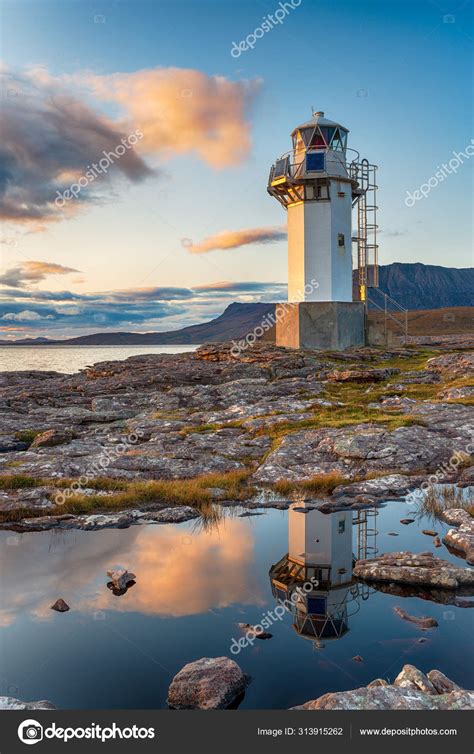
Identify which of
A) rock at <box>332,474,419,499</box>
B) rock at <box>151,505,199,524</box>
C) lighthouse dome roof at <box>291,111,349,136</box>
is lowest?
rock at <box>151,505,199,524</box>

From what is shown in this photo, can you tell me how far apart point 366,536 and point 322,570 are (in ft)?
7.00

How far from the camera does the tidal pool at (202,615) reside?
7.36 m

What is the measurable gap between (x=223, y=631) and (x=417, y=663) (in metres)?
2.90

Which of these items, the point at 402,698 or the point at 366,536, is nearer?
the point at 402,698

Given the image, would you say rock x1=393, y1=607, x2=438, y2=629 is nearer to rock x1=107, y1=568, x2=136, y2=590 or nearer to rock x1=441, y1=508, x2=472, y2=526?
rock x1=441, y1=508, x2=472, y2=526

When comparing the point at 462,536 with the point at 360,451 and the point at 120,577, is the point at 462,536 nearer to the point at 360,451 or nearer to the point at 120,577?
the point at 360,451

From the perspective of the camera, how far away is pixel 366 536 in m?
12.5

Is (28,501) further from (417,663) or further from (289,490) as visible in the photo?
(417,663)

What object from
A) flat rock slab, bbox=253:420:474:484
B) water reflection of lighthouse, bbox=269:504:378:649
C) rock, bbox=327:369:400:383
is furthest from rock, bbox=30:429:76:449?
rock, bbox=327:369:400:383

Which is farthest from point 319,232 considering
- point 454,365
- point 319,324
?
point 454,365

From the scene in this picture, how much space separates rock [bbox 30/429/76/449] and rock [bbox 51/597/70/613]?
39.1ft

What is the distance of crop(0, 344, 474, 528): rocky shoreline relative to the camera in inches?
588

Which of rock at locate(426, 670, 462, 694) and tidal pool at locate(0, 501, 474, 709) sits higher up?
rock at locate(426, 670, 462, 694)

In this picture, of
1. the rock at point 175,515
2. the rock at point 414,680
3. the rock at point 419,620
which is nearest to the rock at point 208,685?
the rock at point 414,680
